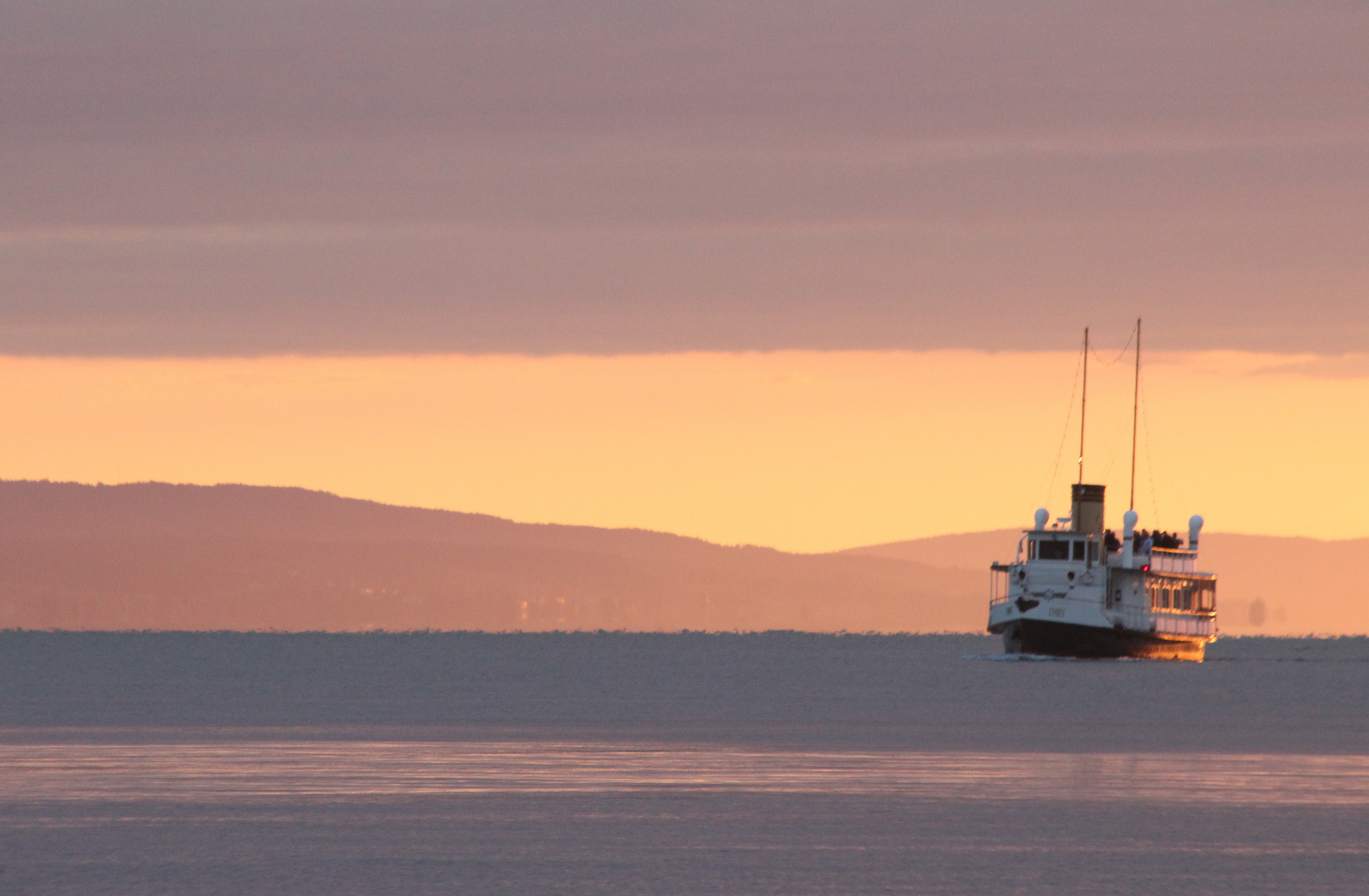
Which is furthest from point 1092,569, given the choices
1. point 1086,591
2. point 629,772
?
point 629,772

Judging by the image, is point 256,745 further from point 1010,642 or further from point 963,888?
point 1010,642

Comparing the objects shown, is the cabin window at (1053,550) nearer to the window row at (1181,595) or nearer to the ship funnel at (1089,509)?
the ship funnel at (1089,509)

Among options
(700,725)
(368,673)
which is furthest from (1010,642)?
(700,725)

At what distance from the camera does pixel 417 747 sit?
5638 cm

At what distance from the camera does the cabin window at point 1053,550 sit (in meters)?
142

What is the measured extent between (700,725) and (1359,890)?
4378 cm

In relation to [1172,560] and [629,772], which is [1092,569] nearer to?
[1172,560]

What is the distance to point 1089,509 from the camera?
472 ft

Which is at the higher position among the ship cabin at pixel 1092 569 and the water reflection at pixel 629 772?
the ship cabin at pixel 1092 569

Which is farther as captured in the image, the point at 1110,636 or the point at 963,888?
the point at 1110,636

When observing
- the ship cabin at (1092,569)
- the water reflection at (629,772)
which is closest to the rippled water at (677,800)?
the water reflection at (629,772)

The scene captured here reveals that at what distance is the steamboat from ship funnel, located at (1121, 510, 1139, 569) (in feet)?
0.18

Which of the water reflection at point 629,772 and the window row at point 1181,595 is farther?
the window row at point 1181,595

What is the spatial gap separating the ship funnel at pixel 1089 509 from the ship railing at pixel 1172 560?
510cm
